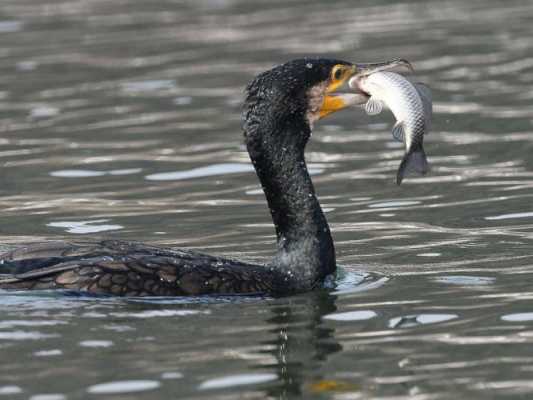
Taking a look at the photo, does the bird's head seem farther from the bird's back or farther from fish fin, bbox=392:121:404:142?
the bird's back

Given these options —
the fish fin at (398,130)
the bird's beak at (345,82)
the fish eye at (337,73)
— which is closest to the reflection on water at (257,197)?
the fish fin at (398,130)

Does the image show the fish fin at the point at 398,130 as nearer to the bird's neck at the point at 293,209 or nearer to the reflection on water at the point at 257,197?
the bird's neck at the point at 293,209

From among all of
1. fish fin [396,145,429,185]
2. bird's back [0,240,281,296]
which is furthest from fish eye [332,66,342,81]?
bird's back [0,240,281,296]

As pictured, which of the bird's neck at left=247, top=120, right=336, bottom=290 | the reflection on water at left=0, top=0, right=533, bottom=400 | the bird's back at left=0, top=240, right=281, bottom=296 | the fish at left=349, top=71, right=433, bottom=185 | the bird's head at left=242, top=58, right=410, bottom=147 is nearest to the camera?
the reflection on water at left=0, top=0, right=533, bottom=400

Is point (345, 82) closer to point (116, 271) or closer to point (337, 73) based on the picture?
point (337, 73)

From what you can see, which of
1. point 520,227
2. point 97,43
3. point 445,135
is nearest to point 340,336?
point 520,227

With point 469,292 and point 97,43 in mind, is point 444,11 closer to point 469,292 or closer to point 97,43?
point 97,43

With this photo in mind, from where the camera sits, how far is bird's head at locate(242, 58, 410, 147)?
9922 millimetres

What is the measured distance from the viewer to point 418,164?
403 inches

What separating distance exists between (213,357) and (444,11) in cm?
1647

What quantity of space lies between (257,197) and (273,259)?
10.3 feet

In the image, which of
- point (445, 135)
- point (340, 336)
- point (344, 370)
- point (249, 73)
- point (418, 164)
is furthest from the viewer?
point (249, 73)

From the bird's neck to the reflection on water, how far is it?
239mm

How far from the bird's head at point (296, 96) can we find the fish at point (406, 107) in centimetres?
8
